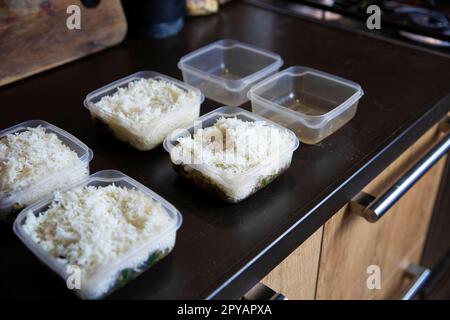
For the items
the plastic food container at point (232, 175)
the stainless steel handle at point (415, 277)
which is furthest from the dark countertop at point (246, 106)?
the stainless steel handle at point (415, 277)

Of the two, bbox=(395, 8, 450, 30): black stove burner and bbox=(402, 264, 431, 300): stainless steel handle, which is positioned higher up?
bbox=(395, 8, 450, 30): black stove burner

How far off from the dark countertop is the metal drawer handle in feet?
0.14

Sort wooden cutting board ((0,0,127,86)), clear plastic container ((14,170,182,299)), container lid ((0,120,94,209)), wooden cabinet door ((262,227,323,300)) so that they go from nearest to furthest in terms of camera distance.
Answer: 1. clear plastic container ((14,170,182,299))
2. container lid ((0,120,94,209))
3. wooden cabinet door ((262,227,323,300))
4. wooden cutting board ((0,0,127,86))

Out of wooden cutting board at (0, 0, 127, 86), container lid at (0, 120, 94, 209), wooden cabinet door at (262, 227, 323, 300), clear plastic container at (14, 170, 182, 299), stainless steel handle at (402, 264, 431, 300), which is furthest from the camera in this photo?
stainless steel handle at (402, 264, 431, 300)

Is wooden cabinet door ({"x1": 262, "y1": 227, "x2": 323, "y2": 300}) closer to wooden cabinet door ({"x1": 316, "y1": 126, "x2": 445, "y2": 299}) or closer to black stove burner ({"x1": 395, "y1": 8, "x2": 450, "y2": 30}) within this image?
wooden cabinet door ({"x1": 316, "y1": 126, "x2": 445, "y2": 299})

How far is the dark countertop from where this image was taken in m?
0.65

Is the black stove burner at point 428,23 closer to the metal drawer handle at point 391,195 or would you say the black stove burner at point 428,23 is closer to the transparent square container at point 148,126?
the metal drawer handle at point 391,195

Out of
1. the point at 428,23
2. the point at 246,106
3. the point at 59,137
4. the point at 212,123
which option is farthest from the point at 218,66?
the point at 428,23

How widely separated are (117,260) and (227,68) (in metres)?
0.69

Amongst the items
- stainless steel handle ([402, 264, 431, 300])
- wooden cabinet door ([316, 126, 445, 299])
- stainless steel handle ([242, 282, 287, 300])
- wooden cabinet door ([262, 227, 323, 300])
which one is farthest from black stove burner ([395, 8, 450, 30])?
stainless steel handle ([242, 282, 287, 300])

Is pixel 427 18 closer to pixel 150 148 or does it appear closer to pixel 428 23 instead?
pixel 428 23

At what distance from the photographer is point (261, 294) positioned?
2.37ft
